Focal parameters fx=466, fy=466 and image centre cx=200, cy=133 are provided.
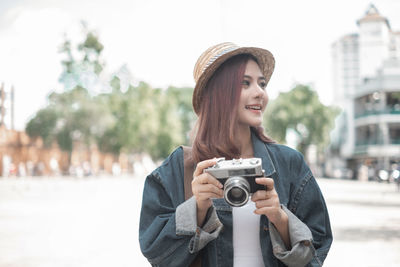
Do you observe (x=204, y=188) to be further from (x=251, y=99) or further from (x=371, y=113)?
(x=371, y=113)

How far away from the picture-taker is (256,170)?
1.64 meters

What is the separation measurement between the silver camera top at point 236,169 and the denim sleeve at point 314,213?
1.12 ft

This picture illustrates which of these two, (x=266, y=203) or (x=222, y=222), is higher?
(x=266, y=203)

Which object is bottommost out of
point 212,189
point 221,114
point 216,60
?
point 212,189

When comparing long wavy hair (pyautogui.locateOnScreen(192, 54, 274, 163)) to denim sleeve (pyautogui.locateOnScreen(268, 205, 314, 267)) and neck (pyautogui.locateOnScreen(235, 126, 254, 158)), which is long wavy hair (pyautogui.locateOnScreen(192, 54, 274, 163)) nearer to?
neck (pyautogui.locateOnScreen(235, 126, 254, 158))

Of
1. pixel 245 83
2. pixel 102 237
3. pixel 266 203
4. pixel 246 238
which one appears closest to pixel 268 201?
pixel 266 203

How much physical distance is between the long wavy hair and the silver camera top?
10.8 inches

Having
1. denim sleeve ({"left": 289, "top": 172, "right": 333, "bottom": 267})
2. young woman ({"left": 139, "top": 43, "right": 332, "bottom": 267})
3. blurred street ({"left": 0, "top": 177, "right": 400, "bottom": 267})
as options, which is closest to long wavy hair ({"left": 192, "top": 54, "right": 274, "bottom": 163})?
young woman ({"left": 139, "top": 43, "right": 332, "bottom": 267})

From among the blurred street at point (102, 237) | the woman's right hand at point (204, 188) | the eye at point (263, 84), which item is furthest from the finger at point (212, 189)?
the blurred street at point (102, 237)

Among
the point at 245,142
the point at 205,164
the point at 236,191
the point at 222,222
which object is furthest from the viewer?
the point at 245,142

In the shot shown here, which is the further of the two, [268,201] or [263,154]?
[263,154]

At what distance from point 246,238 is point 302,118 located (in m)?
49.8

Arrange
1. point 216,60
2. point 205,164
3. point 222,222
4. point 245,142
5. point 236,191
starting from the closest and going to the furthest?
point 236,191, point 205,164, point 222,222, point 216,60, point 245,142

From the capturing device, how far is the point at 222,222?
1.89m
